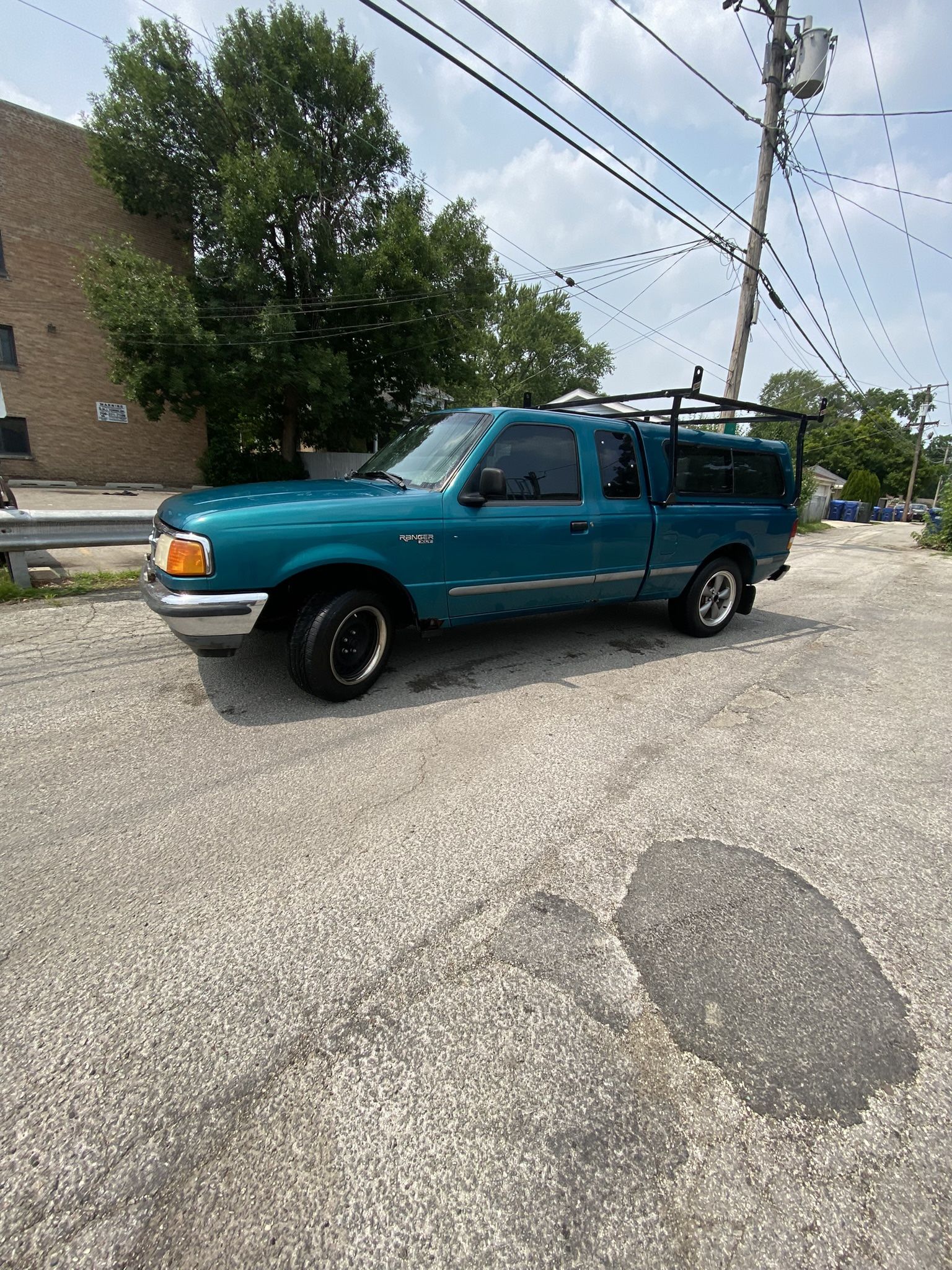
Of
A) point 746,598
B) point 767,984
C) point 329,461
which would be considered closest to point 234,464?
point 329,461

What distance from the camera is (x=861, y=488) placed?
39281mm

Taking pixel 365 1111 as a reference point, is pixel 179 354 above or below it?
above

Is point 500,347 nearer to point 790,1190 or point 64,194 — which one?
point 64,194

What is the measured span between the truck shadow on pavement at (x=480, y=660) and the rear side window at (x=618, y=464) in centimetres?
140

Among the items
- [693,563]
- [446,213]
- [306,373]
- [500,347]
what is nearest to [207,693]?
[693,563]

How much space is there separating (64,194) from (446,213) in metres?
12.7

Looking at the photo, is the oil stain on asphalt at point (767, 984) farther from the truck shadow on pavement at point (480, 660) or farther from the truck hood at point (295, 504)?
the truck hood at point (295, 504)

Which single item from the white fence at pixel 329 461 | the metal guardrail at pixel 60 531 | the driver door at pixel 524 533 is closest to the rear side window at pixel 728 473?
the driver door at pixel 524 533

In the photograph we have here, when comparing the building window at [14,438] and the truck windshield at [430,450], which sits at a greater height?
the building window at [14,438]

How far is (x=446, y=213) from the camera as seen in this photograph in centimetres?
1678

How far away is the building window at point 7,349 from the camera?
59.9ft

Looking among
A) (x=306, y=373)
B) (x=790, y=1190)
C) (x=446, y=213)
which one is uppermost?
(x=446, y=213)

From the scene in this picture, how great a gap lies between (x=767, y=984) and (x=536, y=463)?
3.52m

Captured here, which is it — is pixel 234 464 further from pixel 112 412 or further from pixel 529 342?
pixel 529 342
